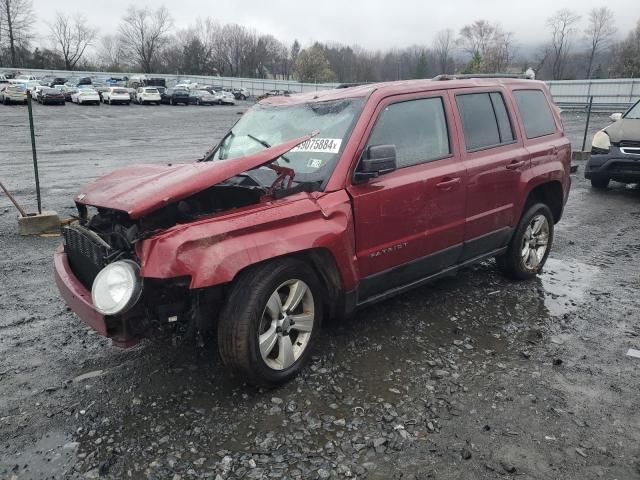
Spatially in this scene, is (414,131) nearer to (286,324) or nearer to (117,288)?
(286,324)

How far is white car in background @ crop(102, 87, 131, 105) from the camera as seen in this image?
138 feet

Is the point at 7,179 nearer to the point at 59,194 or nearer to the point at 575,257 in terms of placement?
the point at 59,194

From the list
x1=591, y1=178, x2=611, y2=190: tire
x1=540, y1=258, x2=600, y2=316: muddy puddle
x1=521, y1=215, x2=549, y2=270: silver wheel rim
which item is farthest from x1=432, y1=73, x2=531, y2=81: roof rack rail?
x1=591, y1=178, x2=611, y2=190: tire

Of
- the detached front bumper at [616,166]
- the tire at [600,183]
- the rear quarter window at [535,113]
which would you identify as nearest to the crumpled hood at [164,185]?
the rear quarter window at [535,113]

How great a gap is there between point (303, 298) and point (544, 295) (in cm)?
274

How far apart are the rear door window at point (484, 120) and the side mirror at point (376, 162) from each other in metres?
1.19

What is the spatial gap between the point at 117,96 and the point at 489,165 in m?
42.9

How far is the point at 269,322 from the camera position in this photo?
10.9ft

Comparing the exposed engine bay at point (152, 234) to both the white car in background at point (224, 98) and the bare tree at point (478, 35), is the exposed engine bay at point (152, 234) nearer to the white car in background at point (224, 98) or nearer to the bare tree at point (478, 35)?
the white car in background at point (224, 98)

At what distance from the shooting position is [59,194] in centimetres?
962

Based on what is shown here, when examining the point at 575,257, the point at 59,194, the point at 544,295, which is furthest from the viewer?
the point at 59,194

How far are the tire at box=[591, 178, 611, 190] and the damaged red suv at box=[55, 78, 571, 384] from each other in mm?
6232

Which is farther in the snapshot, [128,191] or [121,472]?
[128,191]

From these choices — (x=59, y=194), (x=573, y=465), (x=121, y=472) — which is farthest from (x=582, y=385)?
(x=59, y=194)
